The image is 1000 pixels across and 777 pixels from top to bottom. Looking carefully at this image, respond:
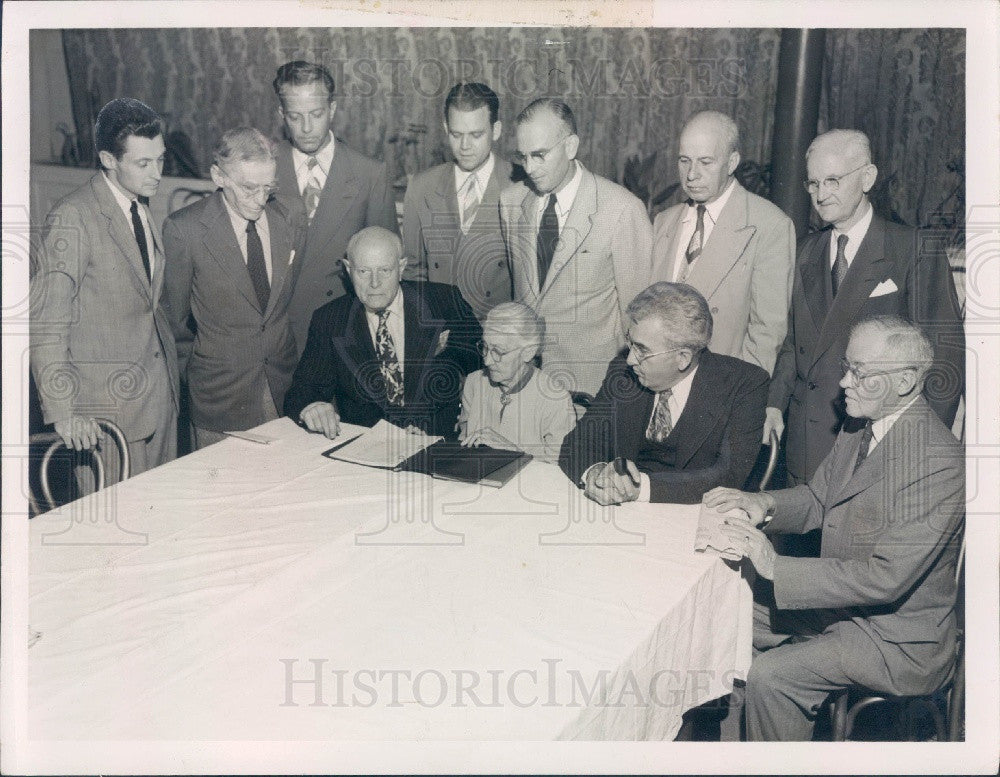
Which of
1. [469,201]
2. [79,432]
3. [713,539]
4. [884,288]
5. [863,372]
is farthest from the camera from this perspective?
[469,201]

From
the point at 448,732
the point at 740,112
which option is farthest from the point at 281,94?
the point at 448,732

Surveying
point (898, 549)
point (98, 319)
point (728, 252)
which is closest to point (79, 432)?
point (98, 319)

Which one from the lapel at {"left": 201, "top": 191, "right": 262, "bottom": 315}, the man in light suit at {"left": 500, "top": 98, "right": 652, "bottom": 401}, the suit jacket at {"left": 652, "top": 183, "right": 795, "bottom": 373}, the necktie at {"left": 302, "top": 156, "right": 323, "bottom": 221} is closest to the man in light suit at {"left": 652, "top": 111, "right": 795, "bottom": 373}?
the suit jacket at {"left": 652, "top": 183, "right": 795, "bottom": 373}

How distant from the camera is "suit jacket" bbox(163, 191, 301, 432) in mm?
3637

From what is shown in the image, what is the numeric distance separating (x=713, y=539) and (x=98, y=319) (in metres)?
2.34

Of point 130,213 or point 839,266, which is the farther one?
point 130,213

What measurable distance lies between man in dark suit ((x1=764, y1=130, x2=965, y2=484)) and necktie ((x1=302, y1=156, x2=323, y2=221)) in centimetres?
182

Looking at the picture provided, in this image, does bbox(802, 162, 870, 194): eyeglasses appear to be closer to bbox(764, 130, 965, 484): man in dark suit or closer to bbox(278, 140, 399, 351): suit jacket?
bbox(764, 130, 965, 484): man in dark suit

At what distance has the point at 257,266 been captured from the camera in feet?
12.1

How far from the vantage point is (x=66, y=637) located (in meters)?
2.50

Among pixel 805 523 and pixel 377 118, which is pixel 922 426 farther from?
pixel 377 118

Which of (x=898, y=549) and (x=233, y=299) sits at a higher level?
(x=233, y=299)

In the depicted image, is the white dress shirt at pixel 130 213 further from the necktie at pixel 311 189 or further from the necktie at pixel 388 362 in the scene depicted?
the necktie at pixel 388 362

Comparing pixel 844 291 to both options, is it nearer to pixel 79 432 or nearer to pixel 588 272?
pixel 588 272
